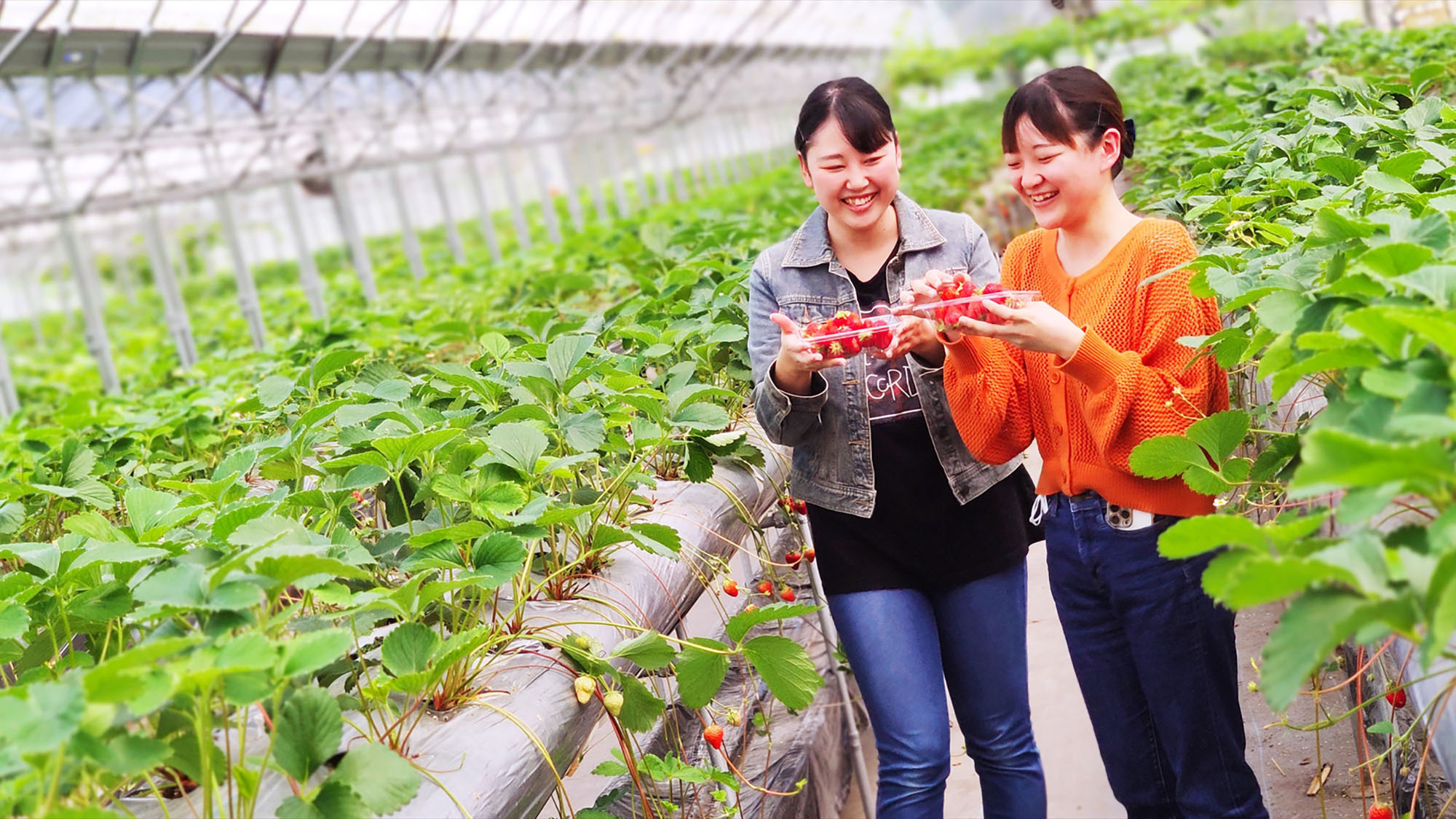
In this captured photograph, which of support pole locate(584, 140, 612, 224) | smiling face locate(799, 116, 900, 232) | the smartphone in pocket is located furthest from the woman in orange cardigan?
support pole locate(584, 140, 612, 224)

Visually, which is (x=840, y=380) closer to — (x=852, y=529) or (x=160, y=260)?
(x=852, y=529)

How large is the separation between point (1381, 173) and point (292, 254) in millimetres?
30900

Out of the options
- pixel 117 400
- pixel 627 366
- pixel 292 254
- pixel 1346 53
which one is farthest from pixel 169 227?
pixel 627 366

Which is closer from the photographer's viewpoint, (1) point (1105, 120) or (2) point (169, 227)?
(1) point (1105, 120)

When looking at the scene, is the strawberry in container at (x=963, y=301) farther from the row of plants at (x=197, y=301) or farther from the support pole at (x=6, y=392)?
the support pole at (x=6, y=392)

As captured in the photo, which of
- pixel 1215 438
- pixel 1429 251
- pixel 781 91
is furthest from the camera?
pixel 781 91

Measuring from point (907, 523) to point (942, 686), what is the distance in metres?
0.31

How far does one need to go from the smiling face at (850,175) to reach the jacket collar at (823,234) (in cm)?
9

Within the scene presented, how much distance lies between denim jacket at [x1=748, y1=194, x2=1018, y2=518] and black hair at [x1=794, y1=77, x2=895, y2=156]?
0.20m

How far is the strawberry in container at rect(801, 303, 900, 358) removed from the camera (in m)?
2.06

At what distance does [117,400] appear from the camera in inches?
251

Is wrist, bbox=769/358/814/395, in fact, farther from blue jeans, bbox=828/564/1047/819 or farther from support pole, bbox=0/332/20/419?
support pole, bbox=0/332/20/419

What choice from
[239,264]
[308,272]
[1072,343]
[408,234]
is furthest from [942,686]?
[408,234]

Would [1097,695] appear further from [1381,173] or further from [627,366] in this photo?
[627,366]
